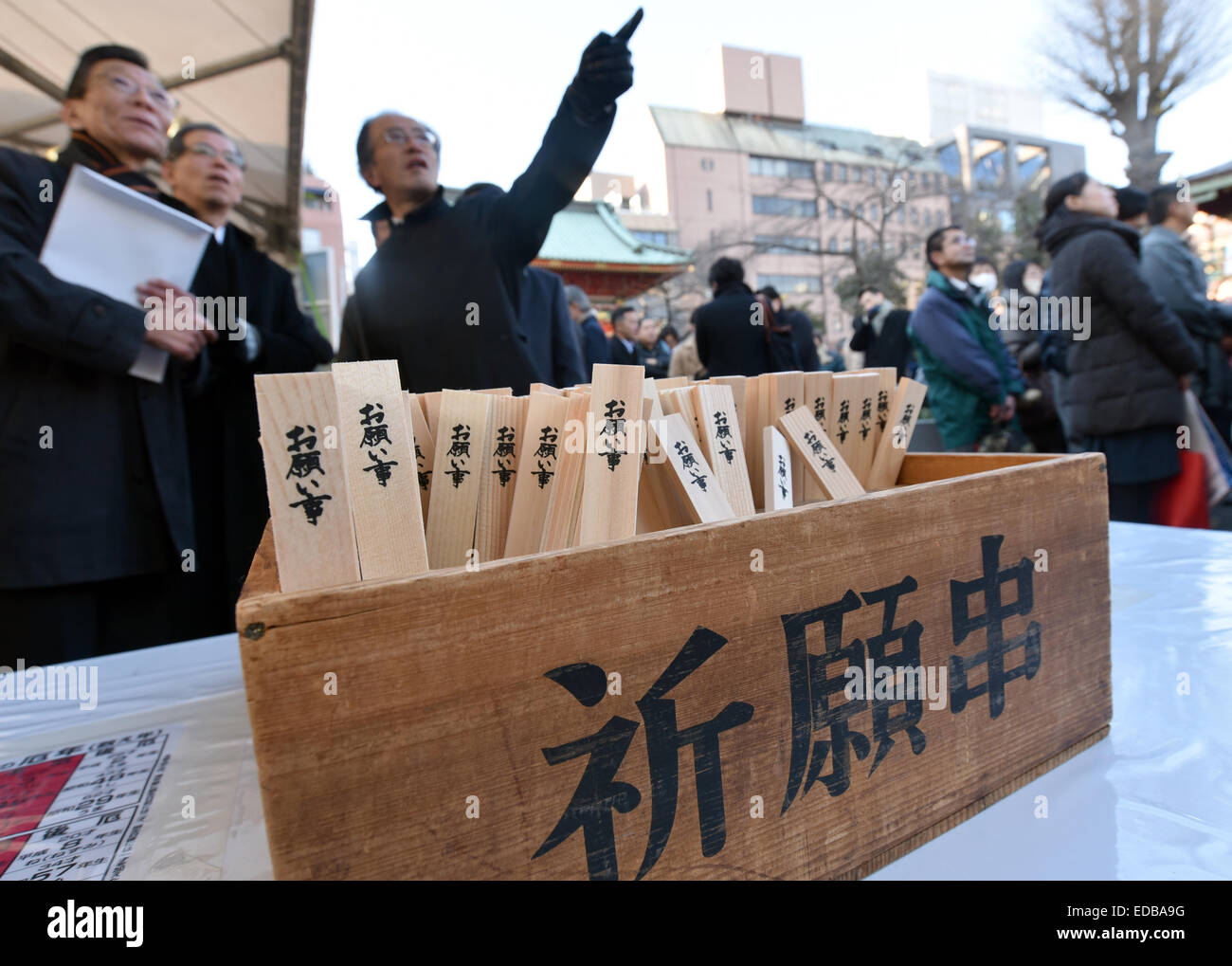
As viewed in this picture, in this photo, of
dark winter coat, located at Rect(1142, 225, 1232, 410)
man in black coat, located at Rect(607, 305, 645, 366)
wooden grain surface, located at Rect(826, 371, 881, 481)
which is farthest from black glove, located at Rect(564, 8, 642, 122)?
Answer: man in black coat, located at Rect(607, 305, 645, 366)

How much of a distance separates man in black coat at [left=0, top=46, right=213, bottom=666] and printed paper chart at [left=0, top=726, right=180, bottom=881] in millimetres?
648

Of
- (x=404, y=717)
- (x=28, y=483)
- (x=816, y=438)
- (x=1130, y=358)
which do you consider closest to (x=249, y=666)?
(x=404, y=717)

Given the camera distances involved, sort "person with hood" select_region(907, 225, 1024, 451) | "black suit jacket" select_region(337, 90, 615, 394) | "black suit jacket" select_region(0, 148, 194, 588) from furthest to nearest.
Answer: "person with hood" select_region(907, 225, 1024, 451) → "black suit jacket" select_region(337, 90, 615, 394) → "black suit jacket" select_region(0, 148, 194, 588)

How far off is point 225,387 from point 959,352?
277 centimetres

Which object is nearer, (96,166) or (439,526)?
(439,526)

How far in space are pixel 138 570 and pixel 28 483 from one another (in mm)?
257

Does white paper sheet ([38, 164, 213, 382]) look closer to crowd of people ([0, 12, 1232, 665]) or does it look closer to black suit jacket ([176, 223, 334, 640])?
crowd of people ([0, 12, 1232, 665])

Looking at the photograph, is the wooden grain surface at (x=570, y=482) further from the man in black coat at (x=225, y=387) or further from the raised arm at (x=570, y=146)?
the man in black coat at (x=225, y=387)

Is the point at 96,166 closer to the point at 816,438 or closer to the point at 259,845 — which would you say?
the point at 259,845

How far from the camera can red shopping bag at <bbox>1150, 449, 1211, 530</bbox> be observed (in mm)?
2391

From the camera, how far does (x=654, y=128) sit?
2136cm

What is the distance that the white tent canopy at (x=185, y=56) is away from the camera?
288cm

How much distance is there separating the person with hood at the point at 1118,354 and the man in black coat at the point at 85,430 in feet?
9.20

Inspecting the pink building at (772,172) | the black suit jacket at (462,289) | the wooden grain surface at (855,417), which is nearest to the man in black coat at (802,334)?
the black suit jacket at (462,289)
